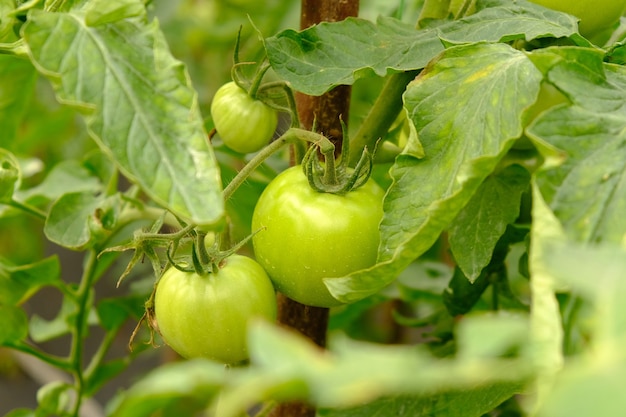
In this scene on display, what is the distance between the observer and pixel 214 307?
0.53 meters

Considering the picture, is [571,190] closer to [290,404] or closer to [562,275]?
[562,275]

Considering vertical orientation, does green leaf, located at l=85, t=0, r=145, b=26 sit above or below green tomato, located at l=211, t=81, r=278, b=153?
above

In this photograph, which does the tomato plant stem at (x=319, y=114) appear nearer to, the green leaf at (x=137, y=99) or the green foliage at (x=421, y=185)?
the green foliage at (x=421, y=185)

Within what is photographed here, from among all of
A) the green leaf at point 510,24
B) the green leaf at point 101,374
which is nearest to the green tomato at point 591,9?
the green leaf at point 510,24

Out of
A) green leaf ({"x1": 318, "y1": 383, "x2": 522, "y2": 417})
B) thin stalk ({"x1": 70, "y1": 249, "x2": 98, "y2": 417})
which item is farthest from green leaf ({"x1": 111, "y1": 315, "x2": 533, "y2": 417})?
thin stalk ({"x1": 70, "y1": 249, "x2": 98, "y2": 417})

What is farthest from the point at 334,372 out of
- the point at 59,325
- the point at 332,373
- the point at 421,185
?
the point at 59,325

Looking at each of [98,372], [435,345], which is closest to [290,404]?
[435,345]

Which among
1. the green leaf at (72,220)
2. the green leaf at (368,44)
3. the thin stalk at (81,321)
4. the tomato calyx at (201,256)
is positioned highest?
the green leaf at (368,44)

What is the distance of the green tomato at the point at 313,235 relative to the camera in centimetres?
53

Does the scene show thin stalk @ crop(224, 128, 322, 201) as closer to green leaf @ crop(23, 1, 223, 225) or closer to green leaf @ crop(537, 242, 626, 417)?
green leaf @ crop(23, 1, 223, 225)

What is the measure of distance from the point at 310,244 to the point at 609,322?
1.00 feet

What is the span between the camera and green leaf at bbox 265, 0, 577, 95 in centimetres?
55

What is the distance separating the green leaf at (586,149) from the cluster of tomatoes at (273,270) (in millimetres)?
158

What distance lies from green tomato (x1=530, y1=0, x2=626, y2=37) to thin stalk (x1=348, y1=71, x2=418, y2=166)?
121mm
